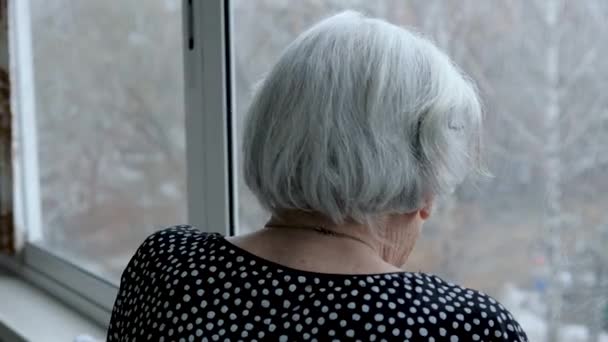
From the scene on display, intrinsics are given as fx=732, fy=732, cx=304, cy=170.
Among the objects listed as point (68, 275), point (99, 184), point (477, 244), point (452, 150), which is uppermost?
point (452, 150)

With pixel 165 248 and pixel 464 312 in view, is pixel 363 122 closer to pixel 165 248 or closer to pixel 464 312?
pixel 464 312

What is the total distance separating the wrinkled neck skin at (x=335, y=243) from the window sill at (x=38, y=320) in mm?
845

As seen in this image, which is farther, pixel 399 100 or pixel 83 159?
pixel 83 159

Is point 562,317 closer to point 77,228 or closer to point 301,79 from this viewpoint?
point 301,79

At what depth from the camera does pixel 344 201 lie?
82cm

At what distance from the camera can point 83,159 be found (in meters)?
2.04

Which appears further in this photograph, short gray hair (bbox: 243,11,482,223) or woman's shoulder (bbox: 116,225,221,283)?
woman's shoulder (bbox: 116,225,221,283)

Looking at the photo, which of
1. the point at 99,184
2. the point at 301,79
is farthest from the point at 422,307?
the point at 99,184

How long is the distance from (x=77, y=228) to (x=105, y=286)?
0.36 meters

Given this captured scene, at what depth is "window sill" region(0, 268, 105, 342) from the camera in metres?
1.67

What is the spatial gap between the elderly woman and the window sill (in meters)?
0.85

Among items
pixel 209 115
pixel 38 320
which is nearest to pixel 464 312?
pixel 209 115

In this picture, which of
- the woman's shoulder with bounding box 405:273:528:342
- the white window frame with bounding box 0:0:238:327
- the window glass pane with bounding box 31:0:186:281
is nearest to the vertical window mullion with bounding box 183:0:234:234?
the white window frame with bounding box 0:0:238:327

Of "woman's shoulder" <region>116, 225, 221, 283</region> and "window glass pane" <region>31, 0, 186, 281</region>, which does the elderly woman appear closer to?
"woman's shoulder" <region>116, 225, 221, 283</region>
